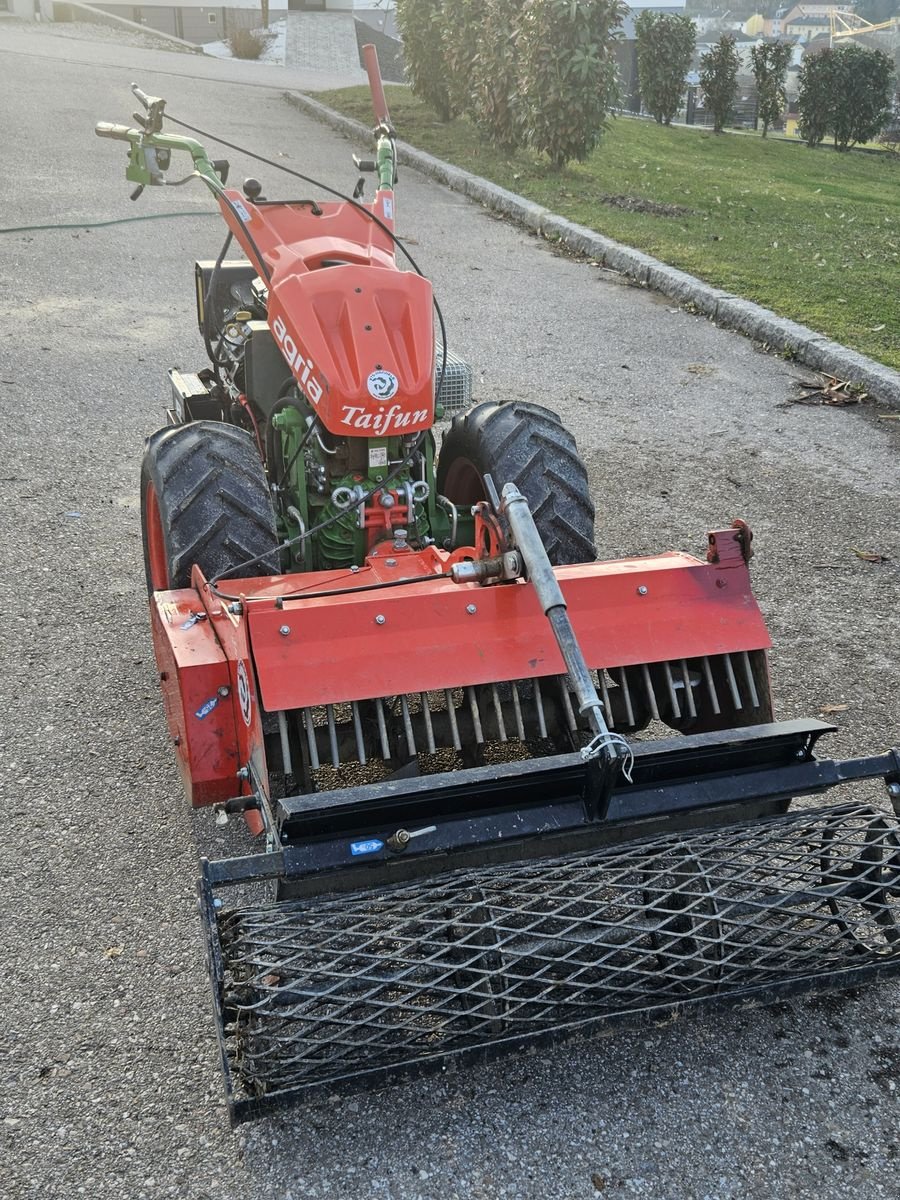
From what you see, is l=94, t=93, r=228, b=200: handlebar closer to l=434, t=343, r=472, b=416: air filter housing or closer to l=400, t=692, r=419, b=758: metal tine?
l=434, t=343, r=472, b=416: air filter housing

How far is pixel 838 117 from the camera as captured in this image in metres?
19.5

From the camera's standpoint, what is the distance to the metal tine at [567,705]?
2973 mm

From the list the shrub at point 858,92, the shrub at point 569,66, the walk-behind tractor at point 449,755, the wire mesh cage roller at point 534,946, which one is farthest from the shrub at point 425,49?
the wire mesh cage roller at point 534,946

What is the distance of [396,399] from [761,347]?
5.03m

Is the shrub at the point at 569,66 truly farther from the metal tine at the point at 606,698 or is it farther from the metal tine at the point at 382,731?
the metal tine at the point at 382,731

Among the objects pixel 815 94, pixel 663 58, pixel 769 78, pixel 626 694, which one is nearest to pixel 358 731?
pixel 626 694

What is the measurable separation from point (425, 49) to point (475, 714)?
14.0 metres

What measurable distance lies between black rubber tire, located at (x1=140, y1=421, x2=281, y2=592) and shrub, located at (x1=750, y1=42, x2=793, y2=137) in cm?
1993

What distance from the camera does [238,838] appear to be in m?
3.25

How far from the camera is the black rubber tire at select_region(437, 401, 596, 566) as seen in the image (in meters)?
3.58

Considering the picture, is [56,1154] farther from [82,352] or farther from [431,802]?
[82,352]

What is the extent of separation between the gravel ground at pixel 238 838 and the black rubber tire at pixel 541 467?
0.96 m

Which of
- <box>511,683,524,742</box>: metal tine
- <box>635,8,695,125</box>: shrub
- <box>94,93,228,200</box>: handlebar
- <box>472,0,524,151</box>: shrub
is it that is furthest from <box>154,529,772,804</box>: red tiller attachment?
<box>635,8,695,125</box>: shrub

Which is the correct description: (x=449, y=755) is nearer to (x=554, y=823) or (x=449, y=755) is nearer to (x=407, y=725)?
(x=407, y=725)
